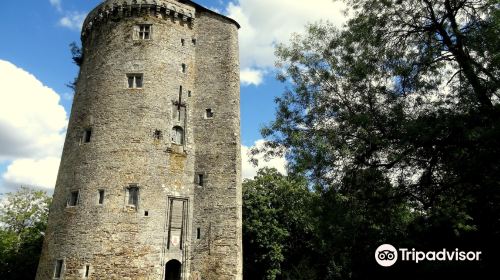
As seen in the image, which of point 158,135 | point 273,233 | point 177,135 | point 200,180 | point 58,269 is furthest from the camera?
point 273,233

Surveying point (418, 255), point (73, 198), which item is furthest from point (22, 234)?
point (418, 255)

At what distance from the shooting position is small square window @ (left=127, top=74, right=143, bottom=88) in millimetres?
26694

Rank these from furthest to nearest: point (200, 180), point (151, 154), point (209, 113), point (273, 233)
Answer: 1. point (273, 233)
2. point (209, 113)
3. point (200, 180)
4. point (151, 154)

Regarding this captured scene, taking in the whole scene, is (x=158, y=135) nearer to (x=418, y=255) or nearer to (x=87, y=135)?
(x=87, y=135)

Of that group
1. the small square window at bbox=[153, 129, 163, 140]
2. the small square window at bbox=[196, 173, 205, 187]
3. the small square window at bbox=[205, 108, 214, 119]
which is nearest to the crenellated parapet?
the small square window at bbox=[205, 108, 214, 119]

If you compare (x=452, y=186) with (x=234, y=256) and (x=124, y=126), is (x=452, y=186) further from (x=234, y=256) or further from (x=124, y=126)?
(x=124, y=126)

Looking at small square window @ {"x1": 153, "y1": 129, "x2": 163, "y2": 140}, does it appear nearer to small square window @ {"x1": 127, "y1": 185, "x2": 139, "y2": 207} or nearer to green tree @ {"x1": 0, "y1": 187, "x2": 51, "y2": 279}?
small square window @ {"x1": 127, "y1": 185, "x2": 139, "y2": 207}

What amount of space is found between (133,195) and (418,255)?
53.1 ft

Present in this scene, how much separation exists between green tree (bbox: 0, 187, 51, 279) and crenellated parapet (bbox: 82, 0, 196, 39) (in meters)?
21.1

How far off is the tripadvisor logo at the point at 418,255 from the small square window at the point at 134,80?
712 inches

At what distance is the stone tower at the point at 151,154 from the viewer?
22984 mm

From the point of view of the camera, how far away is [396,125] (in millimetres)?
12641

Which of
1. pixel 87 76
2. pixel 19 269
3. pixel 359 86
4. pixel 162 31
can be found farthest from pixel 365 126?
pixel 19 269

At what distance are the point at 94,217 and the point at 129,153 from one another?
4255mm
